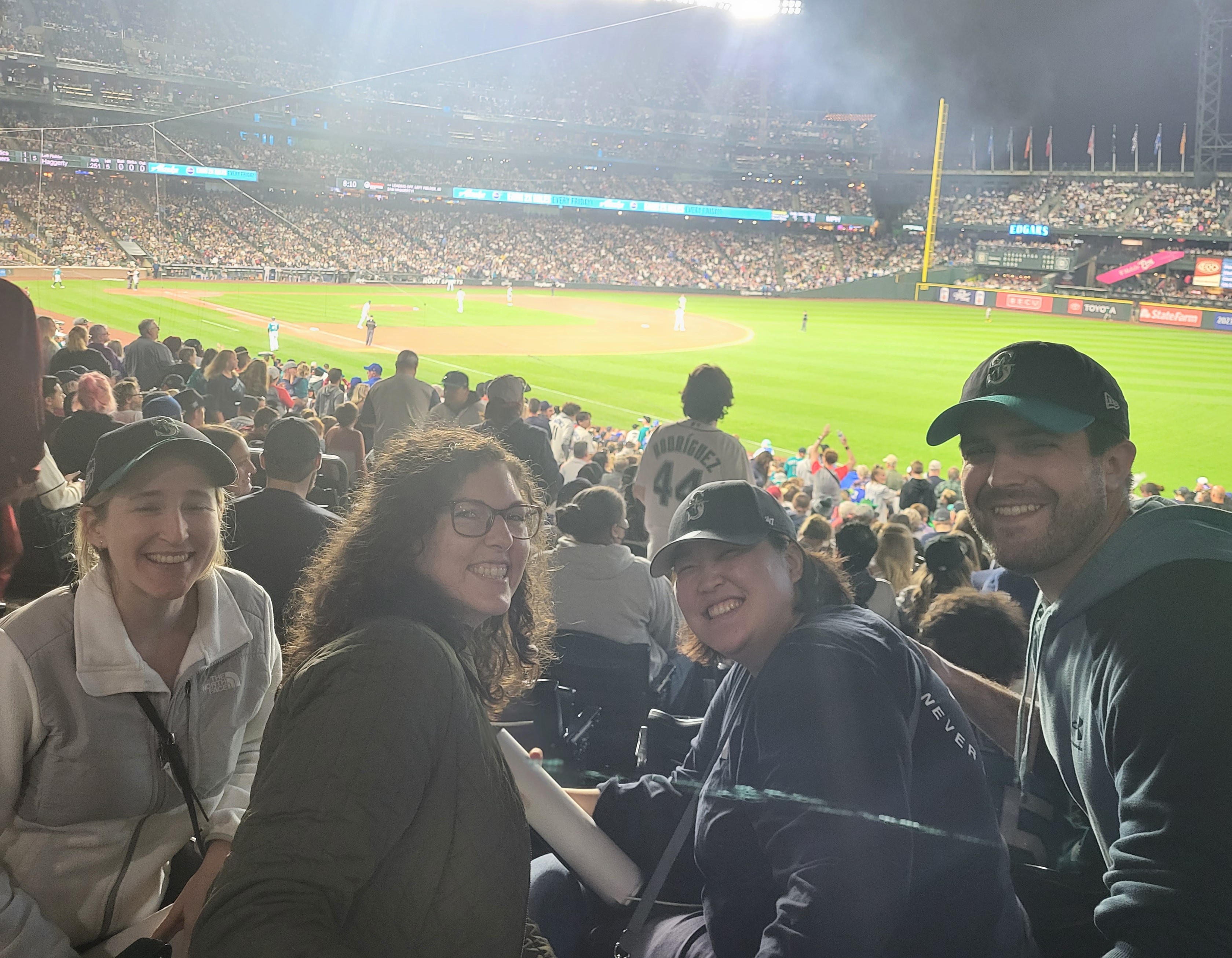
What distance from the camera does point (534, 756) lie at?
2604mm

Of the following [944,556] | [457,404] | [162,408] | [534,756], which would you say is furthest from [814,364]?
[534,756]

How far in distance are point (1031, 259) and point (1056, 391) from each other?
4772 centimetres

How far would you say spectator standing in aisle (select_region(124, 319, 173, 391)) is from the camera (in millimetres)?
11523

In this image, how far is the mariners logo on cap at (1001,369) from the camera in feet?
6.73

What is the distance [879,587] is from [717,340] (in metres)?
28.2

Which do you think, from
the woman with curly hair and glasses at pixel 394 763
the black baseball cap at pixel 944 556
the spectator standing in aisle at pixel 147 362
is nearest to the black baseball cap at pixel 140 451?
the woman with curly hair and glasses at pixel 394 763

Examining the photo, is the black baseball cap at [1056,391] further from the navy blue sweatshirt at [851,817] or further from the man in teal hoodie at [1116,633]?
the navy blue sweatshirt at [851,817]

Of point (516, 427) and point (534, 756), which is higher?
point (516, 427)

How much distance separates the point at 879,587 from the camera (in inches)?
191

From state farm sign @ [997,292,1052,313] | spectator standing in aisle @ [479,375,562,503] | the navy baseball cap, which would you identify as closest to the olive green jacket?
spectator standing in aisle @ [479,375,562,503]

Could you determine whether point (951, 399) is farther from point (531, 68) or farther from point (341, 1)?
point (531, 68)

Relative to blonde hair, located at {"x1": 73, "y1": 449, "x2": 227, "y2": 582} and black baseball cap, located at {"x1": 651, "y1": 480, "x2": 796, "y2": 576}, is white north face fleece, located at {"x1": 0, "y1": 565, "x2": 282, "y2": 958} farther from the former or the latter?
black baseball cap, located at {"x1": 651, "y1": 480, "x2": 796, "y2": 576}

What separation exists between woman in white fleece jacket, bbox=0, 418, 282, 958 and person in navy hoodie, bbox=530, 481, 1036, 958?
992 millimetres

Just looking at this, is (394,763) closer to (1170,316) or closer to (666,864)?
(666,864)
